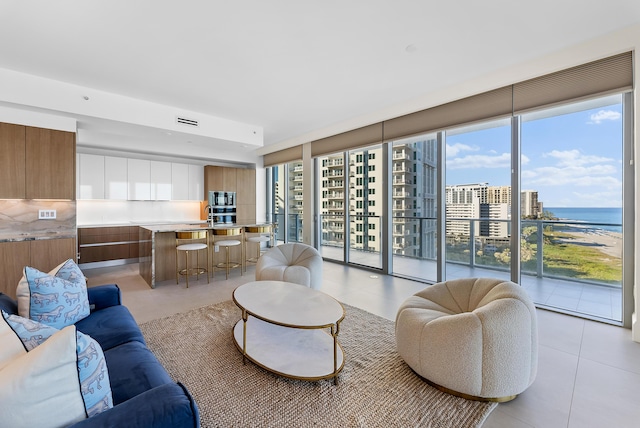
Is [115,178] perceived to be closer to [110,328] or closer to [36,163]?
[36,163]

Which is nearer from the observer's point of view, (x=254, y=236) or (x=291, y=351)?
(x=291, y=351)

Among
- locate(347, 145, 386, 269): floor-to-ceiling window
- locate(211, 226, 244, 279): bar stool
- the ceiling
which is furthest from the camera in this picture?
locate(347, 145, 386, 269): floor-to-ceiling window

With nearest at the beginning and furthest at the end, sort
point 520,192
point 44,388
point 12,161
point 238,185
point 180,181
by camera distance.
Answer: point 44,388, point 520,192, point 12,161, point 180,181, point 238,185

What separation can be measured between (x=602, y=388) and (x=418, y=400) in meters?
1.33

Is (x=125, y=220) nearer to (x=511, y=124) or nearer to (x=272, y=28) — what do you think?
(x=272, y=28)

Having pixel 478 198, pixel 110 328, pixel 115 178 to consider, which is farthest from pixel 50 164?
pixel 478 198

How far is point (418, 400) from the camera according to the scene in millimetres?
1792

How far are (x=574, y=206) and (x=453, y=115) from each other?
1850mm

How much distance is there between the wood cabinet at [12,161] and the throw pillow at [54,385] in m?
4.11

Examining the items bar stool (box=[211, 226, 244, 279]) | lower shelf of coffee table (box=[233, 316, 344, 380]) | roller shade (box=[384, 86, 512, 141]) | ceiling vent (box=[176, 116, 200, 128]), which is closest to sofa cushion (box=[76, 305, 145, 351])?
lower shelf of coffee table (box=[233, 316, 344, 380])

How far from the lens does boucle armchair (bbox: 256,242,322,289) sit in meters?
3.54

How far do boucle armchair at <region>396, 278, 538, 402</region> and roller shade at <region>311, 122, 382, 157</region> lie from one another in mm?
3509

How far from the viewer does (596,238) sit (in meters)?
3.30

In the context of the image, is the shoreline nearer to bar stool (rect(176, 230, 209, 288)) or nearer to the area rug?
the area rug
